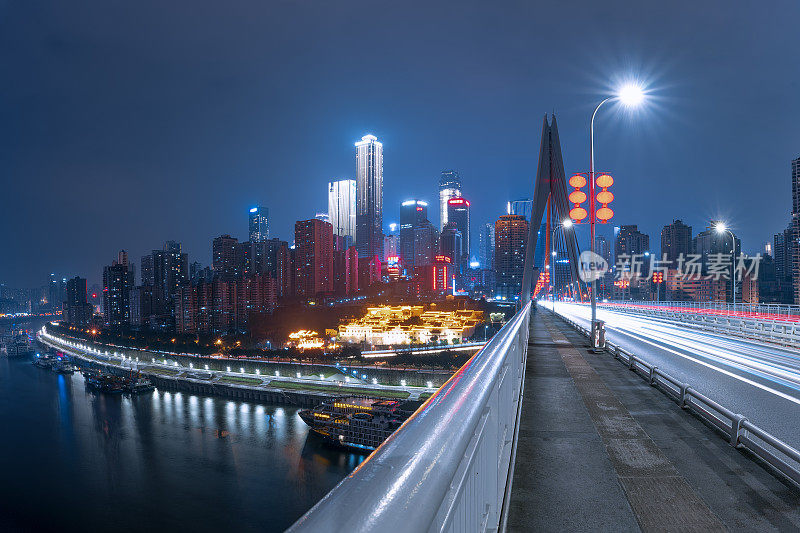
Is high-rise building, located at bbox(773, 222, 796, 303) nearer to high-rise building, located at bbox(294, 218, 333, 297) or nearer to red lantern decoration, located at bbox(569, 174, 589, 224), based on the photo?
red lantern decoration, located at bbox(569, 174, 589, 224)

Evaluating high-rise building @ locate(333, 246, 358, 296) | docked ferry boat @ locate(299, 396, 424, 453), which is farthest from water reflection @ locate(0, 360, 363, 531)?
high-rise building @ locate(333, 246, 358, 296)

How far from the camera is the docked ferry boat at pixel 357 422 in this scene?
122 feet

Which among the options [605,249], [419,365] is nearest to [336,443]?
[419,365]

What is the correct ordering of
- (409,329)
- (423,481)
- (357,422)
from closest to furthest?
(423,481) → (357,422) → (409,329)

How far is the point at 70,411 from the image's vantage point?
5391 cm

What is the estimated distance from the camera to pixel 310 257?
14338cm

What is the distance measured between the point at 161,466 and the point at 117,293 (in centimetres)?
12773

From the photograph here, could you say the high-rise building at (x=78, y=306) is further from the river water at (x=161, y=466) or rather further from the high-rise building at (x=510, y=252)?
the high-rise building at (x=510, y=252)

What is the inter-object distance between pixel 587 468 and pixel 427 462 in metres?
4.07

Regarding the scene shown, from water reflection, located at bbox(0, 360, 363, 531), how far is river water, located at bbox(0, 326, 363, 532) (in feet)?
0.30

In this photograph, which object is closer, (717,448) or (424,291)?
(717,448)

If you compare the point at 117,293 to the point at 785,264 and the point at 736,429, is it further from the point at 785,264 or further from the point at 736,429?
the point at 785,264

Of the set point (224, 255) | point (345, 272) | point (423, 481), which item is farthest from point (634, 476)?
point (224, 255)

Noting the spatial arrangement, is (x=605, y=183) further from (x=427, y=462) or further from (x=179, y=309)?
(x=179, y=309)
